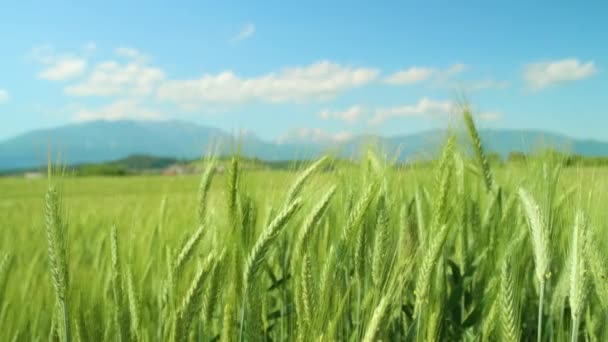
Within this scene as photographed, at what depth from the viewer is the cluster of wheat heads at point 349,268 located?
1105 mm

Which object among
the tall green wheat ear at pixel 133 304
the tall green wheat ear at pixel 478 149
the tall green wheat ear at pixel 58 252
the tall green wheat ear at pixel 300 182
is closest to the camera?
the tall green wheat ear at pixel 58 252

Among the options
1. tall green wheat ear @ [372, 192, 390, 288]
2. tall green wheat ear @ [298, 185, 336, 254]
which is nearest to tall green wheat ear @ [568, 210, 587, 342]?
tall green wheat ear @ [372, 192, 390, 288]

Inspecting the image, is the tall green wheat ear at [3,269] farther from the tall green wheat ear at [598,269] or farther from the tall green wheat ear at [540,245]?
the tall green wheat ear at [598,269]

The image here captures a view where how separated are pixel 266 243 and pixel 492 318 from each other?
63 centimetres

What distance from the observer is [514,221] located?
177cm

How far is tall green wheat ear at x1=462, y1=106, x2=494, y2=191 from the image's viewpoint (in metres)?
1.81

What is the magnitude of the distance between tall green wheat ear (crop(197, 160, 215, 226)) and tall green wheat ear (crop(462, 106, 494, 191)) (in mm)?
841

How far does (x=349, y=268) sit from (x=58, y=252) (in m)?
0.68

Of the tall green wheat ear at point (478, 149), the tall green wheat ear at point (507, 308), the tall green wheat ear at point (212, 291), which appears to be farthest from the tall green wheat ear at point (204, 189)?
the tall green wheat ear at point (478, 149)

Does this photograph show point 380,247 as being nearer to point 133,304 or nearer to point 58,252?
point 133,304

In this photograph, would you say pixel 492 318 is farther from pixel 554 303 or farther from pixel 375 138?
pixel 375 138

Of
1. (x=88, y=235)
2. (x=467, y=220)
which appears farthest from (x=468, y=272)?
(x=88, y=235)

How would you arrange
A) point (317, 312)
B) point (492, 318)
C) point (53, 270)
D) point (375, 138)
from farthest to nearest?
1. point (375, 138)
2. point (492, 318)
3. point (53, 270)
4. point (317, 312)

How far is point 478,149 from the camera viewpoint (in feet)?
5.95
